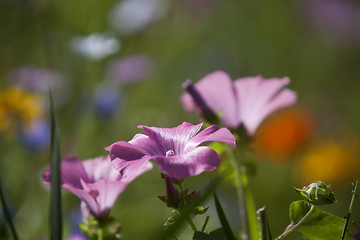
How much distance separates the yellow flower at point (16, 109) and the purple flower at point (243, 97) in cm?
64

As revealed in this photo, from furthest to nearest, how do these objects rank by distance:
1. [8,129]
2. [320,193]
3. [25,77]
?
[25,77] → [8,129] → [320,193]

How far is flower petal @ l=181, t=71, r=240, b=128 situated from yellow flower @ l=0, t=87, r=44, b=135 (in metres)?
0.64

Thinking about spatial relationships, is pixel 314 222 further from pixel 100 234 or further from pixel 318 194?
pixel 100 234

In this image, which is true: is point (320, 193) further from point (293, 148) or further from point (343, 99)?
point (343, 99)

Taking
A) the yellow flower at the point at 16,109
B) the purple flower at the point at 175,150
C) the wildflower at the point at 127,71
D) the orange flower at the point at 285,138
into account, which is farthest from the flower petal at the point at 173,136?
the wildflower at the point at 127,71

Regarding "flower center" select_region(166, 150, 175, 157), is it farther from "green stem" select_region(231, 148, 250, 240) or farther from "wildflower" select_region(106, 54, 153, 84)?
"wildflower" select_region(106, 54, 153, 84)

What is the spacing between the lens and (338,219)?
32 cm

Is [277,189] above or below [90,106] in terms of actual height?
below

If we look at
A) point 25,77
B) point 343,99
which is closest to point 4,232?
point 25,77

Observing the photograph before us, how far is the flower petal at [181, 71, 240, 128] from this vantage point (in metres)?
0.48

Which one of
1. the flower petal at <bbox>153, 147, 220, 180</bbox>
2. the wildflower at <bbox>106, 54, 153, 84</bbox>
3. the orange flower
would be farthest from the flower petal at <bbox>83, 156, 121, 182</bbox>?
the wildflower at <bbox>106, 54, 153, 84</bbox>

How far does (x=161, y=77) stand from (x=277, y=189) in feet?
2.40

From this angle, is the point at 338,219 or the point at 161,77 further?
the point at 161,77

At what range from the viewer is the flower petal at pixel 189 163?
0.28 m
